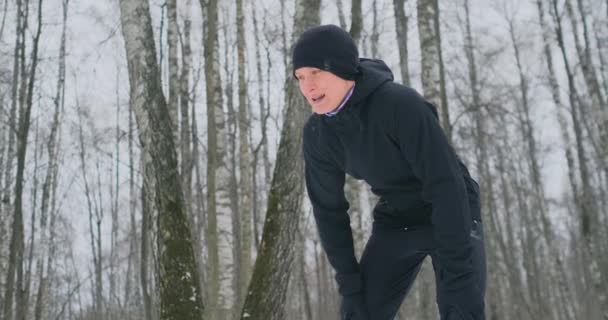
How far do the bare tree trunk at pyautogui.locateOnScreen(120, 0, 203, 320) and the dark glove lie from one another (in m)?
1.95

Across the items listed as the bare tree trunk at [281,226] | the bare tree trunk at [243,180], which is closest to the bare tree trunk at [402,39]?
the bare tree trunk at [243,180]

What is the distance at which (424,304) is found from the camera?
361 inches

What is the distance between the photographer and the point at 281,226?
4.05m

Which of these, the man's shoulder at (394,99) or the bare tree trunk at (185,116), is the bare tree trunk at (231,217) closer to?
the bare tree trunk at (185,116)

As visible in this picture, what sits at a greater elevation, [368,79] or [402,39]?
[402,39]

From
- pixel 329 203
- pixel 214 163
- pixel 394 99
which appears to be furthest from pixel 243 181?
pixel 394 99

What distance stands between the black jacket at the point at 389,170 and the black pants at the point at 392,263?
2.1 inches

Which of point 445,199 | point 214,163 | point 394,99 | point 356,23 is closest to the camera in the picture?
point 445,199

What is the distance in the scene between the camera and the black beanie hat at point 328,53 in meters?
1.94

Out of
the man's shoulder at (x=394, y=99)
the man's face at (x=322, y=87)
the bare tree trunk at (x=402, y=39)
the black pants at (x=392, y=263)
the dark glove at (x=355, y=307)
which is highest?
the bare tree trunk at (x=402, y=39)

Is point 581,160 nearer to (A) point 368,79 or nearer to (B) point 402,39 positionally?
(B) point 402,39

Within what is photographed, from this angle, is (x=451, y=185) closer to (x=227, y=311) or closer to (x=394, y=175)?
(x=394, y=175)

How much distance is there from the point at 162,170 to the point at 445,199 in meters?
2.85

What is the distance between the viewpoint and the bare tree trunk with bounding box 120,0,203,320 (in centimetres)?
378
